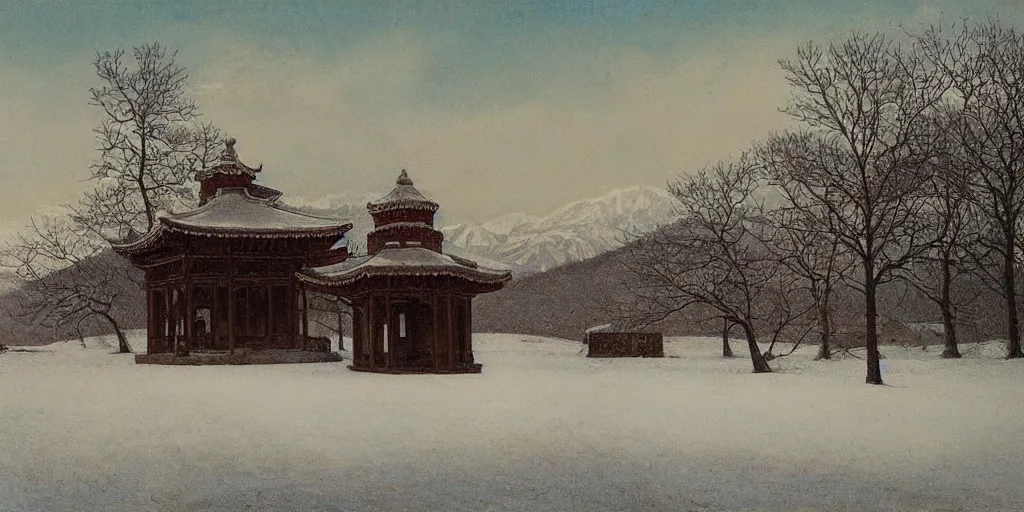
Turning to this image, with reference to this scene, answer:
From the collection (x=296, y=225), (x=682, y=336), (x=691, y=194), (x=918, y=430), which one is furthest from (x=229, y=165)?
(x=682, y=336)

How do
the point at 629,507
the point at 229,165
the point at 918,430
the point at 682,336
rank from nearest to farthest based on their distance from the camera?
the point at 629,507 → the point at 918,430 → the point at 229,165 → the point at 682,336

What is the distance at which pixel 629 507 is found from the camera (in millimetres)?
6996

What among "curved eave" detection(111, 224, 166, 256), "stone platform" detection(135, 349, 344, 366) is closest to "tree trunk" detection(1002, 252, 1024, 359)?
"stone platform" detection(135, 349, 344, 366)

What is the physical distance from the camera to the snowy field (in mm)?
7234

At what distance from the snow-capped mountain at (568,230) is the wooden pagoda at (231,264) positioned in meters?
5.86

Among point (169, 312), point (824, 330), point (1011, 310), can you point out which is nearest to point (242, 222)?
point (169, 312)

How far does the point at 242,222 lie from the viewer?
20234 mm

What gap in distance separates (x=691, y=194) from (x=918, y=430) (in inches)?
501

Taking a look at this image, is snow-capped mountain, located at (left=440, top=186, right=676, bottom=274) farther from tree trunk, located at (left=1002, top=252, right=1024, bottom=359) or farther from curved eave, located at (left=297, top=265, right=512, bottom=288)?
tree trunk, located at (left=1002, top=252, right=1024, bottom=359)

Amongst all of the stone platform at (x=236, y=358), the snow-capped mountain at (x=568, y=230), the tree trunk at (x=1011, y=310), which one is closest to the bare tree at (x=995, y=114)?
the tree trunk at (x=1011, y=310)

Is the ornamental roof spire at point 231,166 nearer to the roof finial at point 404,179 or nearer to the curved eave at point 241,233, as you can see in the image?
the curved eave at point 241,233

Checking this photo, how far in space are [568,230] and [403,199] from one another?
24.0 meters

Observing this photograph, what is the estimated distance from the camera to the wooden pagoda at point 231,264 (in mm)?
20078

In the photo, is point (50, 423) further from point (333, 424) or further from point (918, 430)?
point (918, 430)
